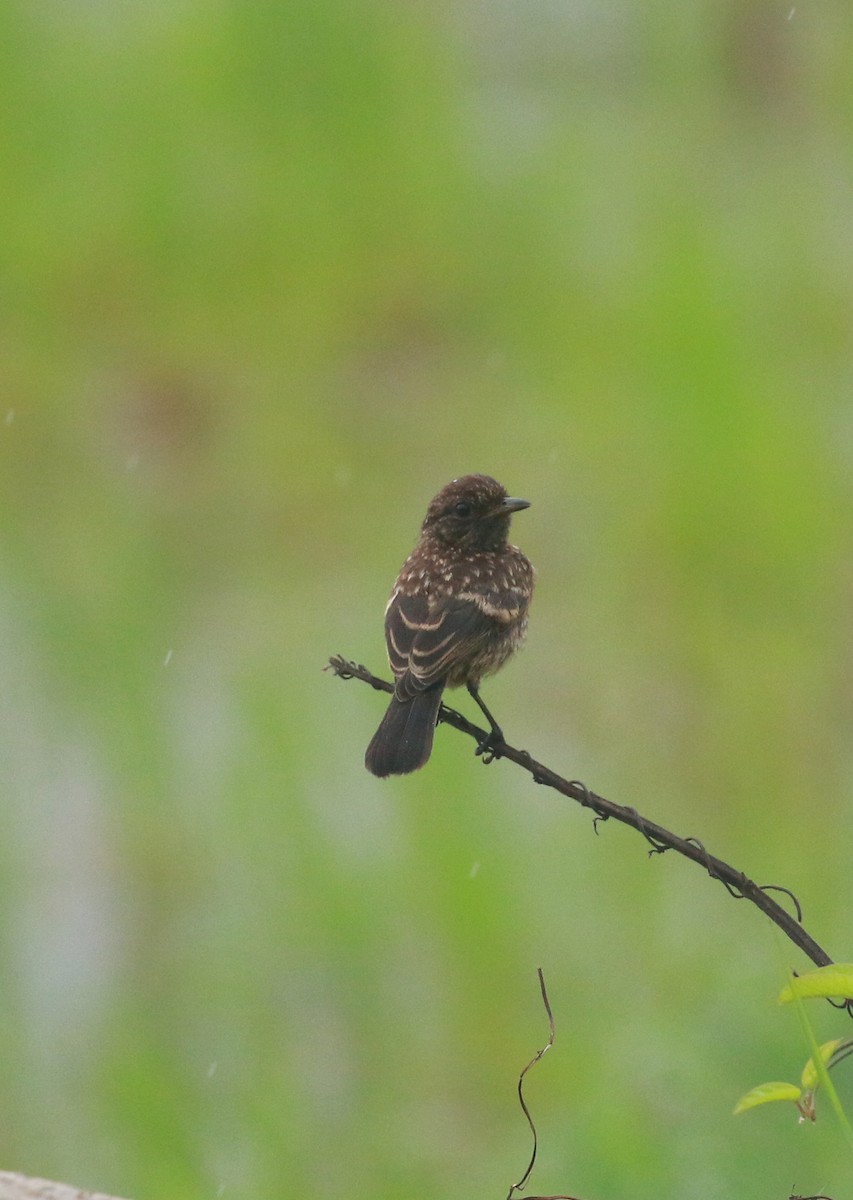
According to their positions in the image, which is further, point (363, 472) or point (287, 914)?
point (363, 472)

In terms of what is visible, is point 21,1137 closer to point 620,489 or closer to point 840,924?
point 840,924

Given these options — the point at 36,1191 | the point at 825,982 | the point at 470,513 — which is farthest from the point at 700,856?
the point at 470,513

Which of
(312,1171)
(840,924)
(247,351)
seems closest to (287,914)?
(312,1171)

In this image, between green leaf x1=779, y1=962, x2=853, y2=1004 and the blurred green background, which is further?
the blurred green background

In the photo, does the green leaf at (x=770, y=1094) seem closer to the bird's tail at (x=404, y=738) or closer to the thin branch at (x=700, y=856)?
the thin branch at (x=700, y=856)

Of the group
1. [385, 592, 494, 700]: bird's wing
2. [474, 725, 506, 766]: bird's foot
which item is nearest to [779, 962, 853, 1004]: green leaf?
[474, 725, 506, 766]: bird's foot

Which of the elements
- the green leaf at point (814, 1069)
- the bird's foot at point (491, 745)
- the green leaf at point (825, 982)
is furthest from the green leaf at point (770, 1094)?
the bird's foot at point (491, 745)

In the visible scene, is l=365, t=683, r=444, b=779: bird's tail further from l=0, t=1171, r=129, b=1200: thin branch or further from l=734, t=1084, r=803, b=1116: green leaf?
l=734, t=1084, r=803, b=1116: green leaf
